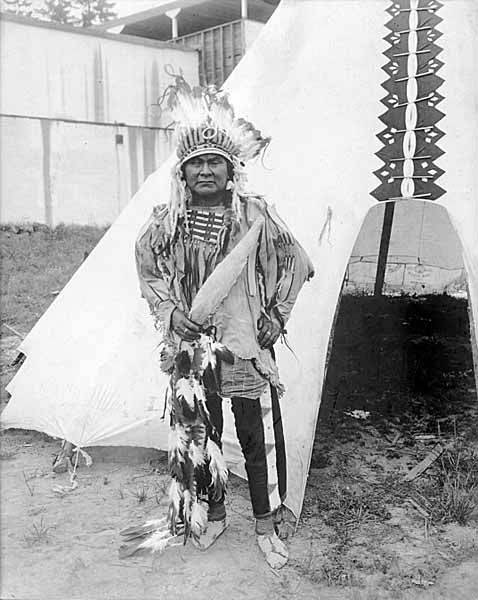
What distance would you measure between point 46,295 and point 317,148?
562 cm

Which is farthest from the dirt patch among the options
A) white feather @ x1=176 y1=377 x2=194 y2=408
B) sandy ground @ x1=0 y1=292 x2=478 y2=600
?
white feather @ x1=176 y1=377 x2=194 y2=408

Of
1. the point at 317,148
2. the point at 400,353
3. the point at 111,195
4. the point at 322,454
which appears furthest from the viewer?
the point at 111,195

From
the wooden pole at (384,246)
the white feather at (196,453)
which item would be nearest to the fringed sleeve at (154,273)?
the white feather at (196,453)

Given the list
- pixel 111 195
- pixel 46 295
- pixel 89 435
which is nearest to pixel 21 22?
pixel 111 195

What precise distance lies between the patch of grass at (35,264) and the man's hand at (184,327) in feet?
15.6

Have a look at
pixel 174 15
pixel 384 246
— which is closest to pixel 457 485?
pixel 384 246

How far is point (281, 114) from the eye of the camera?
3789 millimetres

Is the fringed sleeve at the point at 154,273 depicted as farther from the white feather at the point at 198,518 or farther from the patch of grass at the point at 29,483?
the patch of grass at the point at 29,483

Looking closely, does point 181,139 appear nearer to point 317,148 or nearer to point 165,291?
point 165,291

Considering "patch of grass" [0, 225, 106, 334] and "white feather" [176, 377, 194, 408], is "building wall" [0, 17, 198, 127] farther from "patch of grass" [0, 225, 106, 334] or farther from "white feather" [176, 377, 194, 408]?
"white feather" [176, 377, 194, 408]

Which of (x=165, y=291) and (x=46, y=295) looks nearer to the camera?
(x=165, y=291)

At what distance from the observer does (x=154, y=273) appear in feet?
9.12

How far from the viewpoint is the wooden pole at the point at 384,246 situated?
6.63m

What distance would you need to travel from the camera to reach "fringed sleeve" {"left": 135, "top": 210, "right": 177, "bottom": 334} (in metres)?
2.74
